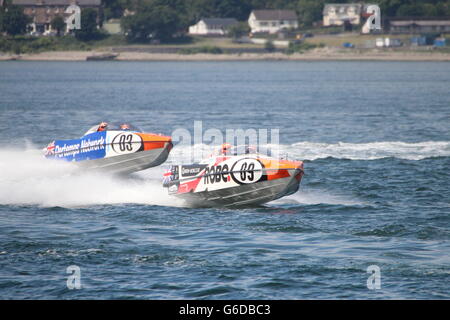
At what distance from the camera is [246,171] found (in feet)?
74.4

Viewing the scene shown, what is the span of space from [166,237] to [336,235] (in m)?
4.62

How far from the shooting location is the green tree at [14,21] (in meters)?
151

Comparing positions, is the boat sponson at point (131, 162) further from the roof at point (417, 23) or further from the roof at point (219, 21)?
the roof at point (219, 21)

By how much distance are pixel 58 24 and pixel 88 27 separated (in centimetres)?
997

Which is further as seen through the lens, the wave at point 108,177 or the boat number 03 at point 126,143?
the boat number 03 at point 126,143

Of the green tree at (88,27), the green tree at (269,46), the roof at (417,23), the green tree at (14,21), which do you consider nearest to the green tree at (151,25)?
the green tree at (88,27)

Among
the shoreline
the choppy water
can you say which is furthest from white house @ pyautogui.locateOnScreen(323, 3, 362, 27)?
the choppy water

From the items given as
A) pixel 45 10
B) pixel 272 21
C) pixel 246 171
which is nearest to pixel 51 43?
pixel 45 10

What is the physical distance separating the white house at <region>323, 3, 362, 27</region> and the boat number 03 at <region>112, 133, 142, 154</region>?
465 ft

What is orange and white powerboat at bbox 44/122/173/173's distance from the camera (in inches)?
1115

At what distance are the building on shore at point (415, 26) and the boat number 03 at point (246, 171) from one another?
140 m

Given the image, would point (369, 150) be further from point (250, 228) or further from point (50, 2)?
point (50, 2)

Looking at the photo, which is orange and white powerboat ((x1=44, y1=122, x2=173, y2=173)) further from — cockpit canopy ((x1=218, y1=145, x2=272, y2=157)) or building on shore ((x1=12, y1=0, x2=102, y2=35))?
building on shore ((x1=12, y1=0, x2=102, y2=35))
